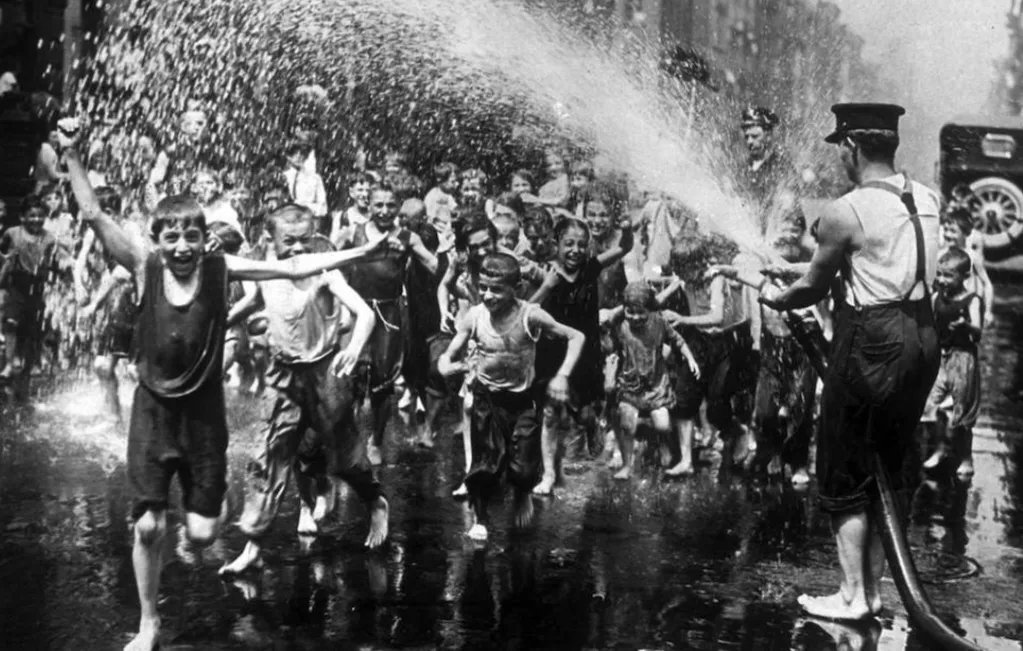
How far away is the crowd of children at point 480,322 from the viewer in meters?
6.04

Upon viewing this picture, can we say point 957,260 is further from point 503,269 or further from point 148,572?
point 148,572

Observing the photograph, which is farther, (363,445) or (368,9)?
(368,9)

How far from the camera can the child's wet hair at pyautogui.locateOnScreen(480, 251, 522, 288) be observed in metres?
6.50

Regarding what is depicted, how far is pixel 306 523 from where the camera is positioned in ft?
20.2

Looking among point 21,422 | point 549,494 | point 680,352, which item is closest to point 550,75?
point 680,352

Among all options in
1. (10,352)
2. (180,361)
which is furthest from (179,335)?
(10,352)

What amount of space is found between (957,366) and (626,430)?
6.27 feet

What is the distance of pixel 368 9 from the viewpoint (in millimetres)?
7246

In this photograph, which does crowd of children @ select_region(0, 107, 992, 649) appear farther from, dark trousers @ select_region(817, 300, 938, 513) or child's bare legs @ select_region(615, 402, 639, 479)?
dark trousers @ select_region(817, 300, 938, 513)

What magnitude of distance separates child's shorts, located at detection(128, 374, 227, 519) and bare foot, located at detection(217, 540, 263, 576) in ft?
1.82

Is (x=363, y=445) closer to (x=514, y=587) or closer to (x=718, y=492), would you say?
(x=514, y=587)

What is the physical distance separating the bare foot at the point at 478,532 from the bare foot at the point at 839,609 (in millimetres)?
1630

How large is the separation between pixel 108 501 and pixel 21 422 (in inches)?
53.8

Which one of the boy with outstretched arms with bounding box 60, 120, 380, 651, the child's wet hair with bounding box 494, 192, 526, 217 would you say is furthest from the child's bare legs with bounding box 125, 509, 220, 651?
the child's wet hair with bounding box 494, 192, 526, 217
